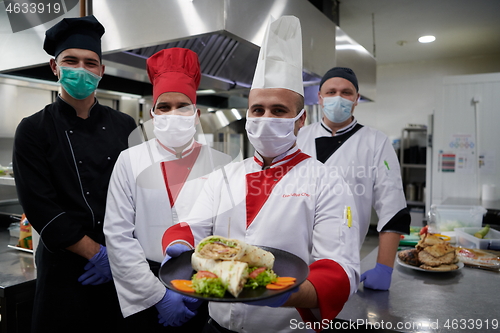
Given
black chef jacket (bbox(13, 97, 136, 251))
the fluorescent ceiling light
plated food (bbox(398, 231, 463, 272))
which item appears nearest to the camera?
black chef jacket (bbox(13, 97, 136, 251))

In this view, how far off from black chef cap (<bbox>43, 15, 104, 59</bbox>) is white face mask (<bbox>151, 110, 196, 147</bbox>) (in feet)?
1.49

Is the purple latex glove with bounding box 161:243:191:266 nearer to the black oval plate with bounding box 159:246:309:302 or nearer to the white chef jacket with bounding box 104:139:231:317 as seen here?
the black oval plate with bounding box 159:246:309:302

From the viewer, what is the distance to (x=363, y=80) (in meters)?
3.54

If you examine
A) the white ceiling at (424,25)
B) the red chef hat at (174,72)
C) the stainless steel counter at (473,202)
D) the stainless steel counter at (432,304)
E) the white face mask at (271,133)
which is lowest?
the stainless steel counter at (432,304)

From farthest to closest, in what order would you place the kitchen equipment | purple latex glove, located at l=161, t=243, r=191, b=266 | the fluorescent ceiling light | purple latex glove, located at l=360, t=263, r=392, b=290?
the fluorescent ceiling light → the kitchen equipment → purple latex glove, located at l=360, t=263, r=392, b=290 → purple latex glove, located at l=161, t=243, r=191, b=266

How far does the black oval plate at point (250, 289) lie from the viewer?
83cm

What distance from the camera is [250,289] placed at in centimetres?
91

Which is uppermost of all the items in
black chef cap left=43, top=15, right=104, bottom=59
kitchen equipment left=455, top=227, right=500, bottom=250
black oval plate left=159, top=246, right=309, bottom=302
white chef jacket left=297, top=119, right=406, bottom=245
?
black chef cap left=43, top=15, right=104, bottom=59

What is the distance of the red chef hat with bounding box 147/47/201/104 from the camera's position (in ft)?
5.04

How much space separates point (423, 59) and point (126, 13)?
596 cm

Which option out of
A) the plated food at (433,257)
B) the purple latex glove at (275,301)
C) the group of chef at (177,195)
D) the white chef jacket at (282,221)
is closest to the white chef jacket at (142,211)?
the group of chef at (177,195)

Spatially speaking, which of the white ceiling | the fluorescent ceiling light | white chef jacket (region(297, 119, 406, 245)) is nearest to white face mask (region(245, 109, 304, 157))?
white chef jacket (region(297, 119, 406, 245))

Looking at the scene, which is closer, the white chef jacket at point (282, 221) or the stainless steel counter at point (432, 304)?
the white chef jacket at point (282, 221)

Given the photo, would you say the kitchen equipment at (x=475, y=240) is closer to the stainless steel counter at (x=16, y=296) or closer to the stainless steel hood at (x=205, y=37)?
the stainless steel hood at (x=205, y=37)
